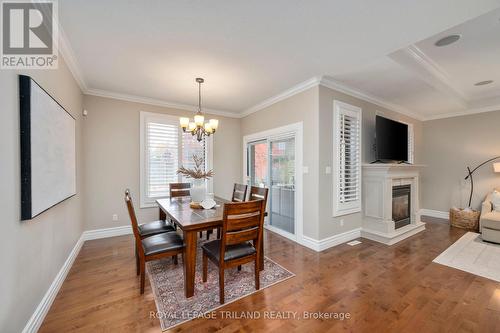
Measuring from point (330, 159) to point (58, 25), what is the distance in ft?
12.3

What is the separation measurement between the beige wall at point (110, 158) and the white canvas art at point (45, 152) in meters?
1.18

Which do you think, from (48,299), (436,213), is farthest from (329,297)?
(436,213)

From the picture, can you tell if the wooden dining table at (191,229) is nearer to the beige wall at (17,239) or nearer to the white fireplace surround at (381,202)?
the beige wall at (17,239)

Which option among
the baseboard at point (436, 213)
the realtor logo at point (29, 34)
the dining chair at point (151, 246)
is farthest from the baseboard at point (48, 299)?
the baseboard at point (436, 213)

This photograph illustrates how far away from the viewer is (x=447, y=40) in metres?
2.38

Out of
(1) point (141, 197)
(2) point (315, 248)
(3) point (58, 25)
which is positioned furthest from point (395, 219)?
(3) point (58, 25)

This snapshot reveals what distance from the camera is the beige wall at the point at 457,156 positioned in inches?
180

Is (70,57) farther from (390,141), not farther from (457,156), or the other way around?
(457,156)

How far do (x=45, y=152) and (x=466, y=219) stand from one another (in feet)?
22.8

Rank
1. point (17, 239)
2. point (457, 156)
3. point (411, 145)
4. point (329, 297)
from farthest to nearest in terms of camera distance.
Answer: point (411, 145), point (457, 156), point (329, 297), point (17, 239)

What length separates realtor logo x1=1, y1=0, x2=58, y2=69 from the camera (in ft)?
4.98

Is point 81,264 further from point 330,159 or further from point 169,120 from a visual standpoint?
point 330,159

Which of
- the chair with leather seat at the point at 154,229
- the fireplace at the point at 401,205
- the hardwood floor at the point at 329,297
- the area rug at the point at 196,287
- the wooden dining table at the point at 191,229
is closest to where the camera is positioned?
the hardwood floor at the point at 329,297

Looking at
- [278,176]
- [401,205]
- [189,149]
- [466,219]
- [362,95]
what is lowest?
[466,219]
